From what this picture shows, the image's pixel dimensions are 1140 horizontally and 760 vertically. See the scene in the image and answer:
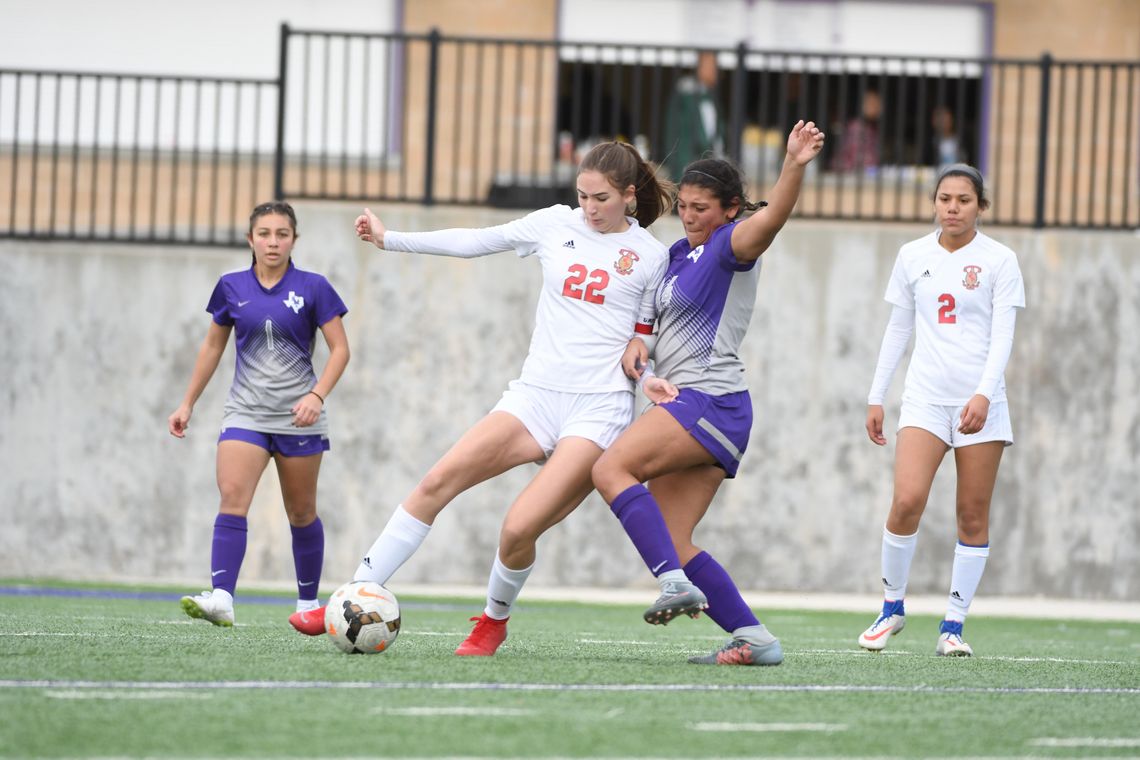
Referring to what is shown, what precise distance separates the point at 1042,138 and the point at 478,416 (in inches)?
185

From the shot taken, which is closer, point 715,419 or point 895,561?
point 715,419

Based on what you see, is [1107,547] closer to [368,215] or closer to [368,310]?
[368,310]

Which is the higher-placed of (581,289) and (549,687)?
(581,289)

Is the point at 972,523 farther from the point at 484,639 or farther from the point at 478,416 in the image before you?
the point at 478,416

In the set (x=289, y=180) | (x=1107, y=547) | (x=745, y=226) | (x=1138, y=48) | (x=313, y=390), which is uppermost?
(x=1138, y=48)

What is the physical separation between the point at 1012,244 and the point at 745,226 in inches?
291

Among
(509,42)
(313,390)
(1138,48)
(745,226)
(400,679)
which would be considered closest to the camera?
(400,679)

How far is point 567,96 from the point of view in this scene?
52.0 feet

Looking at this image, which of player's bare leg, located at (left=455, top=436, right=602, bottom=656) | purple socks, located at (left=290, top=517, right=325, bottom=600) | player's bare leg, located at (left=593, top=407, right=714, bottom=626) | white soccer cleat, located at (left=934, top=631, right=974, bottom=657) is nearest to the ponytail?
player's bare leg, located at (left=593, top=407, right=714, bottom=626)

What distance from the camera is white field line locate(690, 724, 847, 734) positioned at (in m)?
4.63

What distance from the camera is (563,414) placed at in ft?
20.2

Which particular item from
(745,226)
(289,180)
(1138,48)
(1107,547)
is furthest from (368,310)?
(1138,48)

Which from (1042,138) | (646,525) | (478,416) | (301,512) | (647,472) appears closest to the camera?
(646,525)

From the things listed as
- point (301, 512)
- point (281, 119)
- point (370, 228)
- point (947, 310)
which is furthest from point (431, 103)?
point (370, 228)
